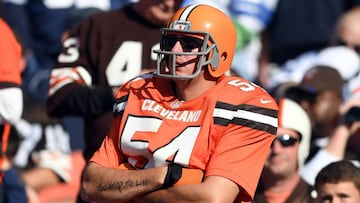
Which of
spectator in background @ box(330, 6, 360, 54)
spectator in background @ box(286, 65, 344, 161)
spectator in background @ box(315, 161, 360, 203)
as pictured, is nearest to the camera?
spectator in background @ box(315, 161, 360, 203)

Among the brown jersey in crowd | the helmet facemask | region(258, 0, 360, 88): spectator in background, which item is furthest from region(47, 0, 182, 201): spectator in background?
region(258, 0, 360, 88): spectator in background

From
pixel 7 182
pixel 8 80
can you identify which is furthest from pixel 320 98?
pixel 8 80

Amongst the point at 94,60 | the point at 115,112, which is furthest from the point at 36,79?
the point at 115,112

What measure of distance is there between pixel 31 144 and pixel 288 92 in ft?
8.05

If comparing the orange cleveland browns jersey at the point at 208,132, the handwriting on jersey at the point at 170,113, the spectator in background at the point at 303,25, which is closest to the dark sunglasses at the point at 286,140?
the orange cleveland browns jersey at the point at 208,132

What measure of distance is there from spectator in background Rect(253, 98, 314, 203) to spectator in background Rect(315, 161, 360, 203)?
1.91ft

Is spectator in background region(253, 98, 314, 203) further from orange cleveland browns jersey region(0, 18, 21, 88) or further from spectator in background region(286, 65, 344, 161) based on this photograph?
orange cleveland browns jersey region(0, 18, 21, 88)

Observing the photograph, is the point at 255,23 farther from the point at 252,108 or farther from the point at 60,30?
the point at 252,108

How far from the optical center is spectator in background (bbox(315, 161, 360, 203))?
659 cm

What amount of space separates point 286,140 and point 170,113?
6.13 feet

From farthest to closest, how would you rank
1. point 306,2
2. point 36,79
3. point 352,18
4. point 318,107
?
point 306,2 → point 36,79 → point 352,18 → point 318,107

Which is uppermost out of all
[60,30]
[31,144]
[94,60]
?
[94,60]

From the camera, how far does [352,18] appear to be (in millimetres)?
9633

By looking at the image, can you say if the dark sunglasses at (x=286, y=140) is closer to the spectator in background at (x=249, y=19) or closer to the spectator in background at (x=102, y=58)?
the spectator in background at (x=102, y=58)
